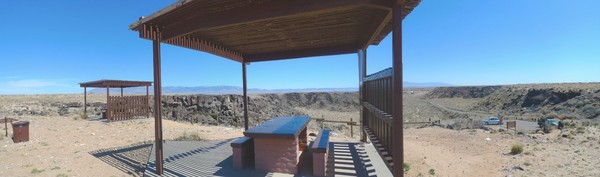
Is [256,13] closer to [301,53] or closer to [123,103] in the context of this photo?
[301,53]

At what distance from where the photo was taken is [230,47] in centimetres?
839

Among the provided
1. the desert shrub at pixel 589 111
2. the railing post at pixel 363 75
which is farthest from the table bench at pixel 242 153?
the desert shrub at pixel 589 111

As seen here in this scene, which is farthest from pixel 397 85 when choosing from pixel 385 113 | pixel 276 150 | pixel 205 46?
pixel 205 46

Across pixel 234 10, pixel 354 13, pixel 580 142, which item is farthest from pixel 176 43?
pixel 580 142

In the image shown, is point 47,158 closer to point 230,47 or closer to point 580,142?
point 230,47

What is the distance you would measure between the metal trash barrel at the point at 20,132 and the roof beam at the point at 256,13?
25.3 ft

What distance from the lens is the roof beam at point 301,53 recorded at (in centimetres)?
846

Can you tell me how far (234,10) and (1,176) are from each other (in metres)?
5.89

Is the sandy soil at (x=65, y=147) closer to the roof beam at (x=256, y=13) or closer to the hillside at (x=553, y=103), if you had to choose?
the roof beam at (x=256, y=13)

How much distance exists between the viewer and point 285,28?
621 centimetres

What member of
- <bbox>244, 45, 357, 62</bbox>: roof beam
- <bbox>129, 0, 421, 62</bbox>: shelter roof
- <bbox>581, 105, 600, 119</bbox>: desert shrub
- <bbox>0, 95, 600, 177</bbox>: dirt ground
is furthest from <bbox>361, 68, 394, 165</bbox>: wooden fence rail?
<bbox>581, 105, 600, 119</bbox>: desert shrub

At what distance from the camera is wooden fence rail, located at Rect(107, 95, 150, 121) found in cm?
1521

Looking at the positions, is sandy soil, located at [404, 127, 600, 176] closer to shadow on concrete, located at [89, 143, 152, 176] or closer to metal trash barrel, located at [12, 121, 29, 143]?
shadow on concrete, located at [89, 143, 152, 176]

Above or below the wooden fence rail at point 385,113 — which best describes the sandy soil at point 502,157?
below
